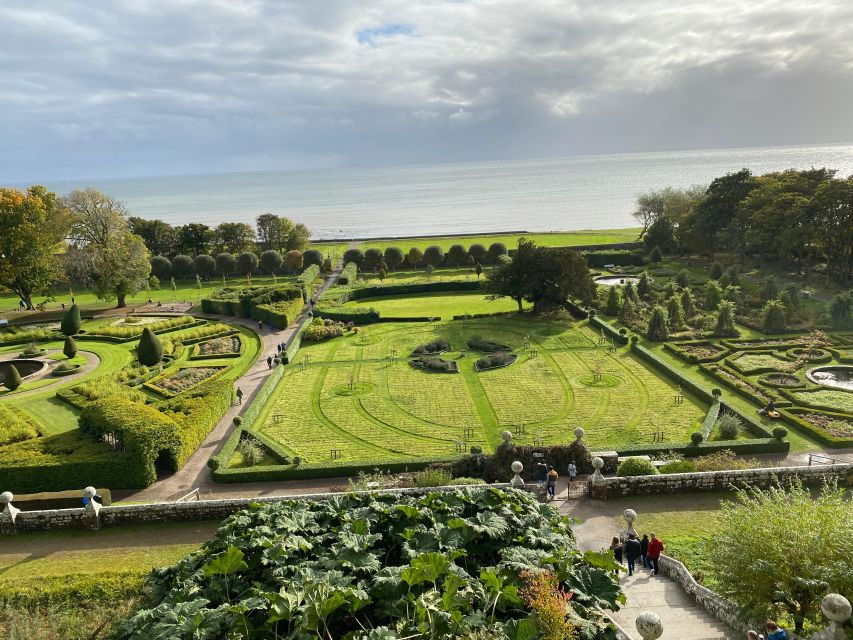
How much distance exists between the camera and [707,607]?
13.7m

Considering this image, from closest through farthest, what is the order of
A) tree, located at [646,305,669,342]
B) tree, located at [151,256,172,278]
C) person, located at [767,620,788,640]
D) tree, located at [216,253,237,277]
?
person, located at [767,620,788,640]
tree, located at [646,305,669,342]
tree, located at [151,256,172,278]
tree, located at [216,253,237,277]

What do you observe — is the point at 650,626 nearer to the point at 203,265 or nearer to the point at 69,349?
the point at 69,349

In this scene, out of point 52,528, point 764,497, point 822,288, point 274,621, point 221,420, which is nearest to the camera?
point 274,621

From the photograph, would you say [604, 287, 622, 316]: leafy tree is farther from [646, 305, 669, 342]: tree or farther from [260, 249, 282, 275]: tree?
[260, 249, 282, 275]: tree

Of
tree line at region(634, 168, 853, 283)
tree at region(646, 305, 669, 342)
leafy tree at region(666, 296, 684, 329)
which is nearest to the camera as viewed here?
tree at region(646, 305, 669, 342)

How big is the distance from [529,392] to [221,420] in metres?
17.4

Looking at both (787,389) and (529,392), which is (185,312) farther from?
(787,389)

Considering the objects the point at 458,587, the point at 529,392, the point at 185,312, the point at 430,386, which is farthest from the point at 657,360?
the point at 185,312

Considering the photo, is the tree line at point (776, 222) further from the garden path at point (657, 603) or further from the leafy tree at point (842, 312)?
the garden path at point (657, 603)

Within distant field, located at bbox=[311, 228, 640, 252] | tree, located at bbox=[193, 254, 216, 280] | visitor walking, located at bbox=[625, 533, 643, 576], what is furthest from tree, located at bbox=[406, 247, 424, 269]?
visitor walking, located at bbox=[625, 533, 643, 576]

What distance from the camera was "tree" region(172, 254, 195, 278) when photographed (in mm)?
72750

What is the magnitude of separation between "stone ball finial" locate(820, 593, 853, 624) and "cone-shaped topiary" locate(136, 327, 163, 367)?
3715 cm

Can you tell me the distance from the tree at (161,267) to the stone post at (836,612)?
2948 inches

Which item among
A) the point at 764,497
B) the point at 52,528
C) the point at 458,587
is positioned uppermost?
the point at 764,497
